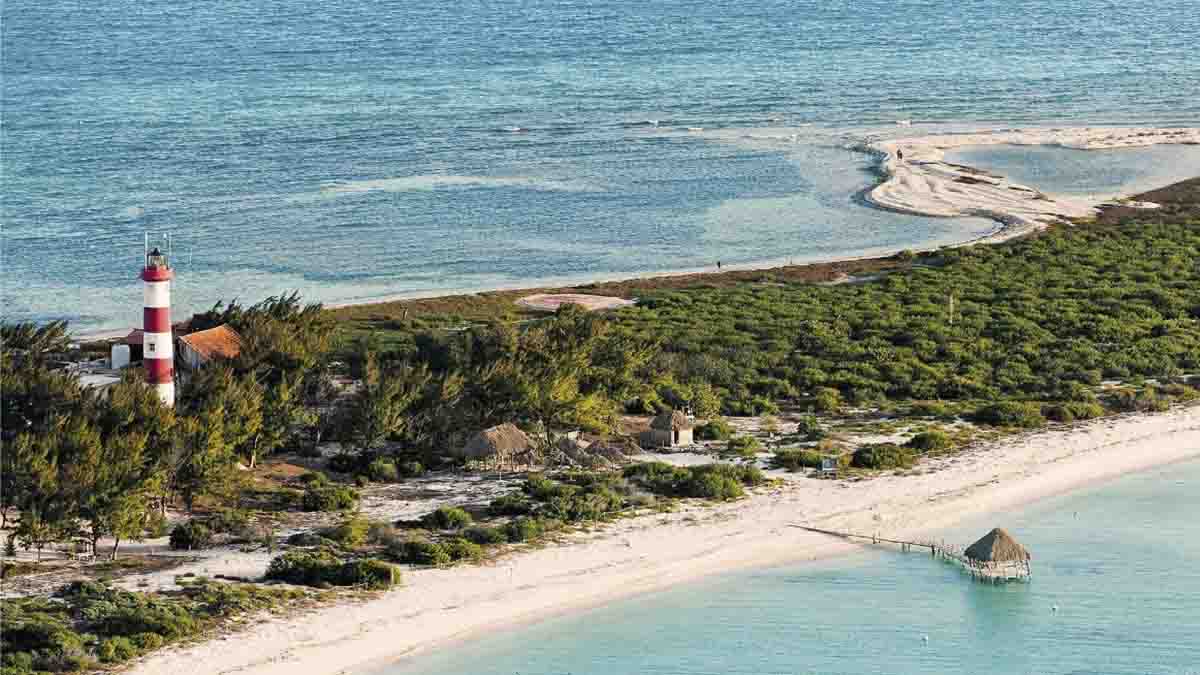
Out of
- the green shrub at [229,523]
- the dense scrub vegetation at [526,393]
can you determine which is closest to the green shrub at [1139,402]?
the dense scrub vegetation at [526,393]

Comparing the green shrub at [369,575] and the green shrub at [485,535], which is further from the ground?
the green shrub at [485,535]

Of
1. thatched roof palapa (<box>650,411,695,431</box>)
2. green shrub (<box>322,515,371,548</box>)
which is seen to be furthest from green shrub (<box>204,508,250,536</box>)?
thatched roof palapa (<box>650,411,695,431</box>)

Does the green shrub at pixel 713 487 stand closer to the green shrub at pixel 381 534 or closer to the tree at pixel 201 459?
the green shrub at pixel 381 534

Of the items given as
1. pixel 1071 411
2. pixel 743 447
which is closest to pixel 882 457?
pixel 743 447

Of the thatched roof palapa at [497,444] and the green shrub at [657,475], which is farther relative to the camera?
the thatched roof palapa at [497,444]

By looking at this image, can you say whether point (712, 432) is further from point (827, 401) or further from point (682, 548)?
point (682, 548)

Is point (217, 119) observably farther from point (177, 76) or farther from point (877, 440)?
point (877, 440)
